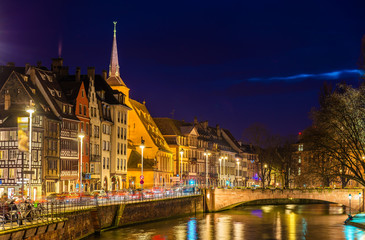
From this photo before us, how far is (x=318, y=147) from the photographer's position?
226 feet

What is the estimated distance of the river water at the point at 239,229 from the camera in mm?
59250

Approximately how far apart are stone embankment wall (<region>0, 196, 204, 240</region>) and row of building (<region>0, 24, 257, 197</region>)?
4544 mm

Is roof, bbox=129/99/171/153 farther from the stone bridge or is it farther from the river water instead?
the river water

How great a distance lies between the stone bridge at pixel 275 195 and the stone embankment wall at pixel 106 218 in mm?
2837

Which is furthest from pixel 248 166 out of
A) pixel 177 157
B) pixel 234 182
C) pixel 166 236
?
pixel 166 236

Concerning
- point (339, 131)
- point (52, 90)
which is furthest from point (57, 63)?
point (339, 131)

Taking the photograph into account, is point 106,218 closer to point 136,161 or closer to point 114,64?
point 136,161

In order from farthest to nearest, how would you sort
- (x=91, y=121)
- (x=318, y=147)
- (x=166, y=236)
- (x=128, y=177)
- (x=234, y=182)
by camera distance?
(x=234, y=182), (x=128, y=177), (x=91, y=121), (x=318, y=147), (x=166, y=236)

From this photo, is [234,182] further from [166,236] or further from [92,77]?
[166,236]

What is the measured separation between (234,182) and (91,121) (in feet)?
261

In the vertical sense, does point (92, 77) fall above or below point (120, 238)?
above

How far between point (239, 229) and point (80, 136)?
1914 cm

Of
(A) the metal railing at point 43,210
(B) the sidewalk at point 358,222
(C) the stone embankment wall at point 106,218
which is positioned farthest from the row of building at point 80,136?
(B) the sidewalk at point 358,222

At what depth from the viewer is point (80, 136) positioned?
6306cm
